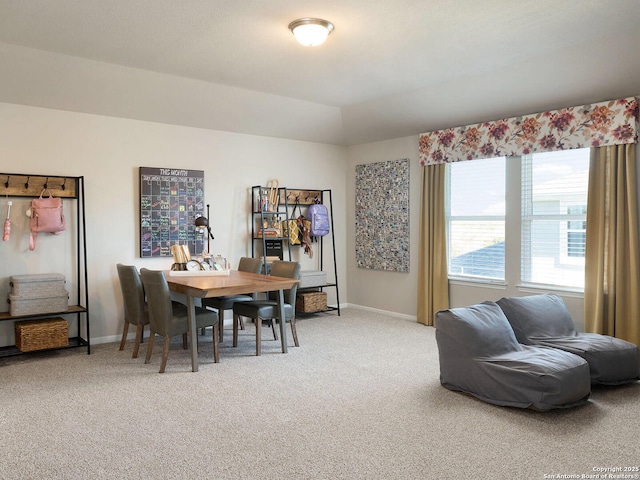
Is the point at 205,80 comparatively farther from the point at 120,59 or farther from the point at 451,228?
the point at 451,228

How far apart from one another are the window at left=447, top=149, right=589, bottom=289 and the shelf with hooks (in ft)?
13.6

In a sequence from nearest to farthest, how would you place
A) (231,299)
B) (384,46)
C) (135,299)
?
(384,46)
(135,299)
(231,299)

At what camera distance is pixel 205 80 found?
17.0 feet

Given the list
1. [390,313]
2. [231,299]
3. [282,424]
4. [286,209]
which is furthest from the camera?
[390,313]

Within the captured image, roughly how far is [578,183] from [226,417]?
3.86 meters

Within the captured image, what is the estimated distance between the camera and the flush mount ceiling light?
3.65m

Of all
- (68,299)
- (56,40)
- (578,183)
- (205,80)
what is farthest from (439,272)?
(56,40)

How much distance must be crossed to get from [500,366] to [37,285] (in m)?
3.94

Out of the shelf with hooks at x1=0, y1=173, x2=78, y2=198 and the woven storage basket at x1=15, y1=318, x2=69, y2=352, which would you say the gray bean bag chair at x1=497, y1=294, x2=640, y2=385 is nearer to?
the woven storage basket at x1=15, y1=318, x2=69, y2=352

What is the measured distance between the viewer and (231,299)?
5.58 meters

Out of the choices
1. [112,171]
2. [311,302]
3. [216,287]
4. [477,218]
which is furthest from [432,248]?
[112,171]

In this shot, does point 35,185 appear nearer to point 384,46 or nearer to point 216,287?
point 216,287

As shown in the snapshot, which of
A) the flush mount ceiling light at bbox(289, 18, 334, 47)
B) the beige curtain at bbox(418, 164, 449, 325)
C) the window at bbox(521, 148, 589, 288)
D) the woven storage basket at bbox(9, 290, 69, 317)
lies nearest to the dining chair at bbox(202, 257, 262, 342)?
the woven storage basket at bbox(9, 290, 69, 317)

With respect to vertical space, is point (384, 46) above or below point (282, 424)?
above
